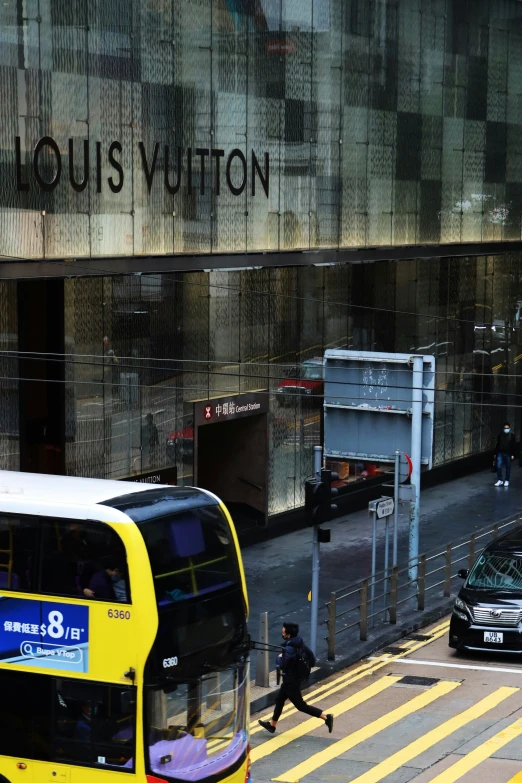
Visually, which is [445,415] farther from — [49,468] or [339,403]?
[49,468]

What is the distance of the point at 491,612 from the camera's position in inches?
753

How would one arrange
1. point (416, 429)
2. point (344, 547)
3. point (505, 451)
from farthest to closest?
Result: 1. point (505, 451)
2. point (344, 547)
3. point (416, 429)

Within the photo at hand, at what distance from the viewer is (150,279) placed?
23.7 metres

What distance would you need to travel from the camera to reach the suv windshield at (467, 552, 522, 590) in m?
19.7

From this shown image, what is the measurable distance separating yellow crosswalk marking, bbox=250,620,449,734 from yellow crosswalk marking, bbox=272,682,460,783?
3.68 ft

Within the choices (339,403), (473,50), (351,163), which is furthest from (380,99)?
(339,403)

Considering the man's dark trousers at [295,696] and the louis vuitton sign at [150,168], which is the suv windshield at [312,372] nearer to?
the louis vuitton sign at [150,168]

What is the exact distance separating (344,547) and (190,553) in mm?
14405

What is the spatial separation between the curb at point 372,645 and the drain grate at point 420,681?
40.3 inches

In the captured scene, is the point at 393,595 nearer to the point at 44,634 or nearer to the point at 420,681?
the point at 420,681

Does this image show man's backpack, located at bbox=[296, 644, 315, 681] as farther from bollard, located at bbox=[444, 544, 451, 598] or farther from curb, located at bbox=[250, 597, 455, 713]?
bollard, located at bbox=[444, 544, 451, 598]

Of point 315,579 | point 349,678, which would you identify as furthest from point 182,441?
point 349,678

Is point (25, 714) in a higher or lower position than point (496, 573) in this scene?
higher

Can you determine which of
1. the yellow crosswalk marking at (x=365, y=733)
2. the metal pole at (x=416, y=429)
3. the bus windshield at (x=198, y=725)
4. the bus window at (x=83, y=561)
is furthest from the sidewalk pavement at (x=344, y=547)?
the bus window at (x=83, y=561)
